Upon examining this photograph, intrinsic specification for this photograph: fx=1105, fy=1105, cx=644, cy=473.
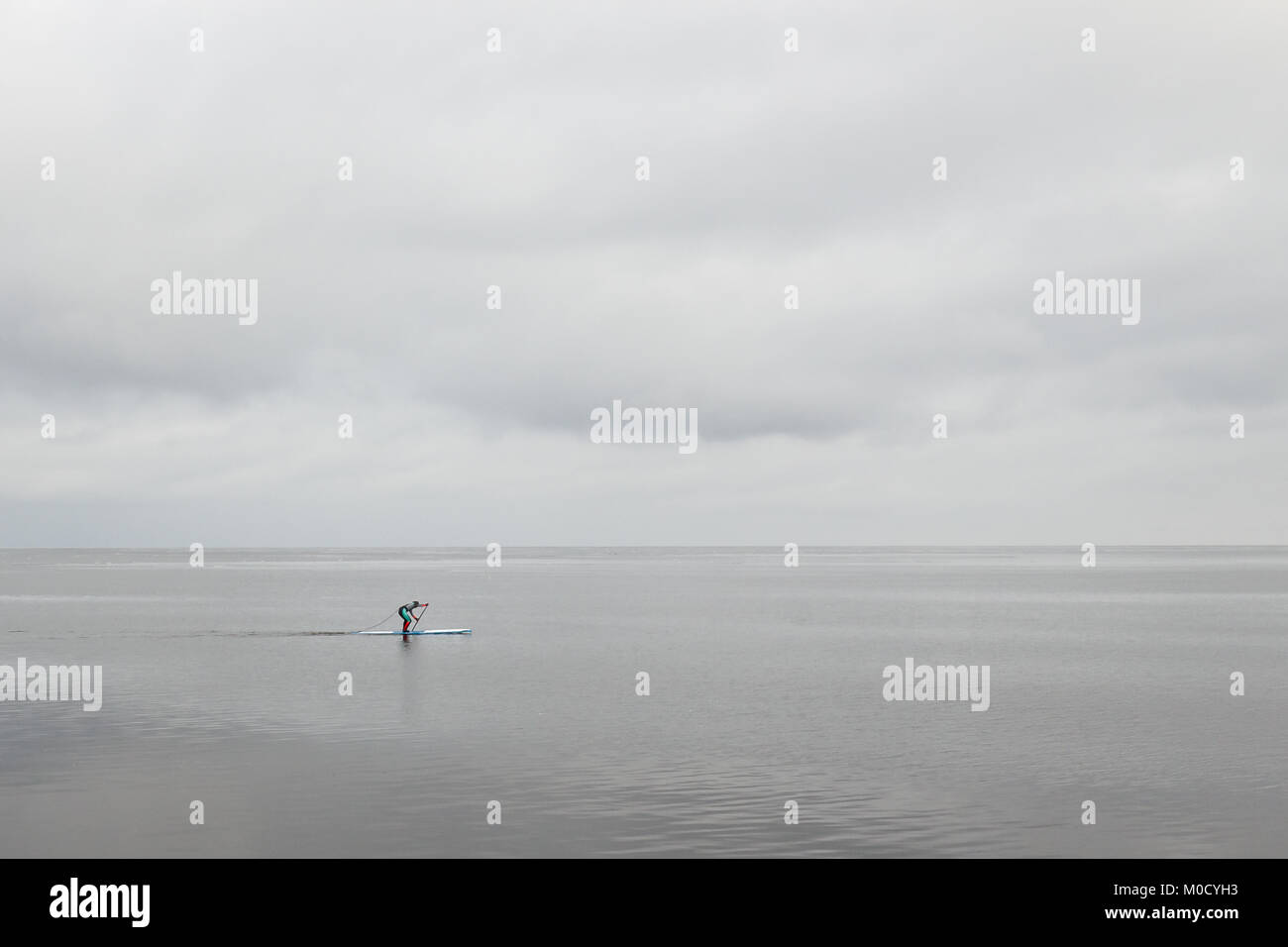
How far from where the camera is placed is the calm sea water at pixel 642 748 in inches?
1228

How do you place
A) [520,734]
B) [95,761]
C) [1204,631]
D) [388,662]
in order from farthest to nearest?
[1204,631]
[388,662]
[520,734]
[95,761]

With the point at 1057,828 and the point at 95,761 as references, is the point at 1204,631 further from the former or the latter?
the point at 95,761

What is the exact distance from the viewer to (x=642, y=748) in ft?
148

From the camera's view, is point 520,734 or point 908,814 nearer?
point 908,814

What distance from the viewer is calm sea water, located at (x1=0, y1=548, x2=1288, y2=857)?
102 feet

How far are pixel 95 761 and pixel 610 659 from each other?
145 ft
